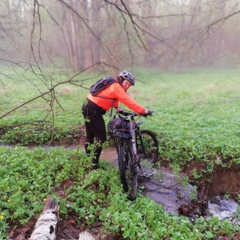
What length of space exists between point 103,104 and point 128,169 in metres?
1.23

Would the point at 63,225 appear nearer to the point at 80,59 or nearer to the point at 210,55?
the point at 80,59

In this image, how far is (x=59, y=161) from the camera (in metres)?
4.57

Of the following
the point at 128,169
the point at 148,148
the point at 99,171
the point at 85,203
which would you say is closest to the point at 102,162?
the point at 99,171

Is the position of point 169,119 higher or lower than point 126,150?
lower

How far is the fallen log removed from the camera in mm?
2666

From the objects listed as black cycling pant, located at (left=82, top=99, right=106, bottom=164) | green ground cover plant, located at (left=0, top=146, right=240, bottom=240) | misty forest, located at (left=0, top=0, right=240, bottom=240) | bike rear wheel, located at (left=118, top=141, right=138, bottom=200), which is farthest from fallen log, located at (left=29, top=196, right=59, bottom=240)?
black cycling pant, located at (left=82, top=99, right=106, bottom=164)

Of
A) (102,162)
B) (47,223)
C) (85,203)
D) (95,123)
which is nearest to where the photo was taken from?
(47,223)

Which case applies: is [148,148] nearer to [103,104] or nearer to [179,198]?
[179,198]

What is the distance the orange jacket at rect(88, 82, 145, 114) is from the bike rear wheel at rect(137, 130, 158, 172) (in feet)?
2.95

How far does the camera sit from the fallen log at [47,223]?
8.75 ft

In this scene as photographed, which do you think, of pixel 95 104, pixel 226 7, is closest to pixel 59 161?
pixel 95 104

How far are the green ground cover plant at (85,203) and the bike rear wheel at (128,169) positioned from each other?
16 centimetres

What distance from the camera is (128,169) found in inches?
164

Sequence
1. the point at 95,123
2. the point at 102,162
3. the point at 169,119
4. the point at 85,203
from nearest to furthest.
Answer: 1. the point at 85,203
2. the point at 95,123
3. the point at 102,162
4. the point at 169,119
